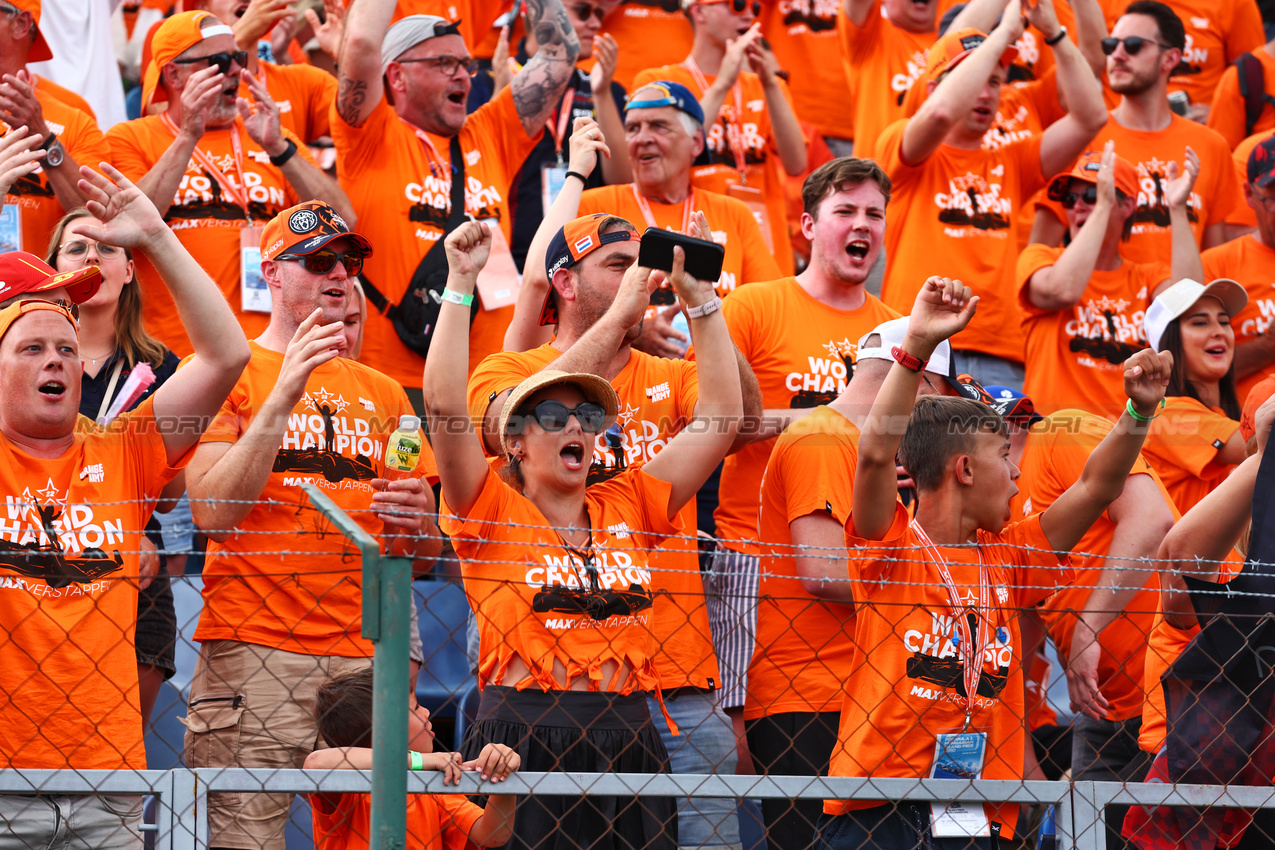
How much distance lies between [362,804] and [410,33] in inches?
139

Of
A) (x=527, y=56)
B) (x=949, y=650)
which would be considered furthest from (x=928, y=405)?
→ (x=527, y=56)

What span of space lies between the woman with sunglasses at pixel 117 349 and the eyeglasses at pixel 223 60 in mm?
976

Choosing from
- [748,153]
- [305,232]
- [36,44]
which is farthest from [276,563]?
[748,153]

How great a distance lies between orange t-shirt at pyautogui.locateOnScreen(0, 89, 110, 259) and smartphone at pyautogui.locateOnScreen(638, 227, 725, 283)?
2595 millimetres

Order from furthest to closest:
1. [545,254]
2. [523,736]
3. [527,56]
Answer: [527,56], [545,254], [523,736]

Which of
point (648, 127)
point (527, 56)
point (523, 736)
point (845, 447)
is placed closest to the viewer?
point (523, 736)

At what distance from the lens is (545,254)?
14.9ft

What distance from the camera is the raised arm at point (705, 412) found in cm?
380

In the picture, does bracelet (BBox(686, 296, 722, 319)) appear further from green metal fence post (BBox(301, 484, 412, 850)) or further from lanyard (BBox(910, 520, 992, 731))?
green metal fence post (BBox(301, 484, 412, 850))

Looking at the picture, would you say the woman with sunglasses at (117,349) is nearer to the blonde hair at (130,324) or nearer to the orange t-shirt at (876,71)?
the blonde hair at (130,324)

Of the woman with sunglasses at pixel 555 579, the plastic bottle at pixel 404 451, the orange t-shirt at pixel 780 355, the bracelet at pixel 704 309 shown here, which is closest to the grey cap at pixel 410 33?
the orange t-shirt at pixel 780 355

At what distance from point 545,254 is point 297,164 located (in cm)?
140

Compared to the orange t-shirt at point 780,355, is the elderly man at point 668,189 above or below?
above

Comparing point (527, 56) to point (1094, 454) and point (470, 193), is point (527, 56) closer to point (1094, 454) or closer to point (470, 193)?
point (470, 193)
